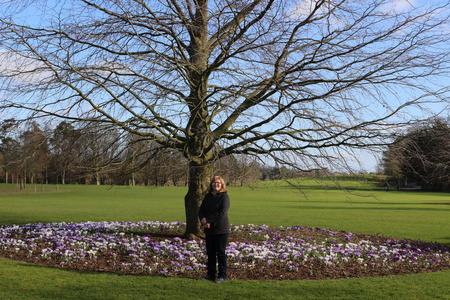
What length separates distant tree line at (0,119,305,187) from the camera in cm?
909

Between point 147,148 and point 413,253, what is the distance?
6951mm

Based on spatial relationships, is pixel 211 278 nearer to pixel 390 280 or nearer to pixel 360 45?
pixel 390 280

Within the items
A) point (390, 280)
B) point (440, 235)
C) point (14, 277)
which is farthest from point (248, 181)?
point (440, 235)

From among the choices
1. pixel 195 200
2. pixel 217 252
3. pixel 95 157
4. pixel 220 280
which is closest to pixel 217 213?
pixel 217 252

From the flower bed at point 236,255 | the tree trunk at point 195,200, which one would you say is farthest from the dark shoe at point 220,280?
the tree trunk at point 195,200

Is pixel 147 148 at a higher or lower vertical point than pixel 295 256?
higher

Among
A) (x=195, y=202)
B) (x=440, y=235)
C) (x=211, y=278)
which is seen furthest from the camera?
(x=440, y=235)

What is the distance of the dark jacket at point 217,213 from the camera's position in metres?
7.28

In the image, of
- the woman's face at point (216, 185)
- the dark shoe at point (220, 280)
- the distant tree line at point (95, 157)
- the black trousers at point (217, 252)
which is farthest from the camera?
the distant tree line at point (95, 157)

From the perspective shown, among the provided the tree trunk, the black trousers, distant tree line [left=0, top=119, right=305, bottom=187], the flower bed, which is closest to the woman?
the black trousers

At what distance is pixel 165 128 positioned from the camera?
32.3ft

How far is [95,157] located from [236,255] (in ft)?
13.7

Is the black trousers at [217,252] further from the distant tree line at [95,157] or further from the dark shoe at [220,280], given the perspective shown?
the distant tree line at [95,157]

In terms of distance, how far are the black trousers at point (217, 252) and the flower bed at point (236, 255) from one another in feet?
1.53
